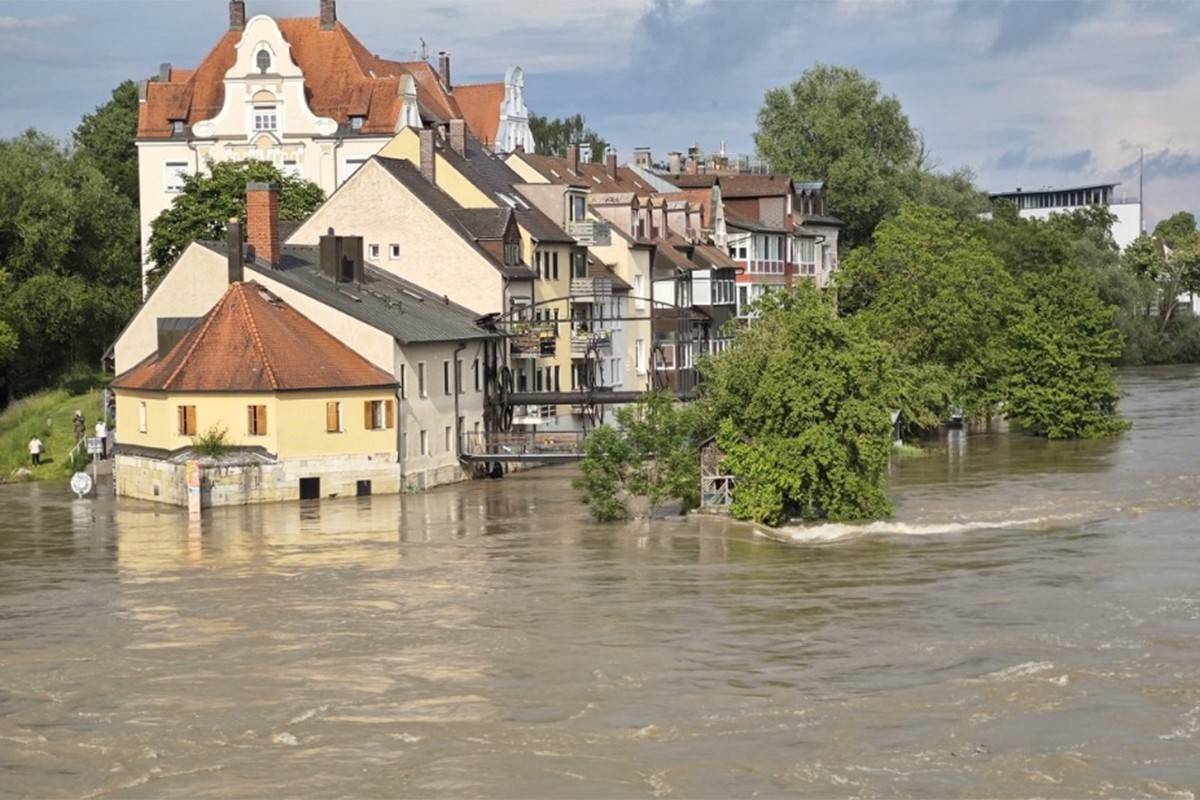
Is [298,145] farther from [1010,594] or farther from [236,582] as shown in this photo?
[1010,594]

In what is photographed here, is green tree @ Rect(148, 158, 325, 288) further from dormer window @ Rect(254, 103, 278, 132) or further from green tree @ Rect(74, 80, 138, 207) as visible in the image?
green tree @ Rect(74, 80, 138, 207)

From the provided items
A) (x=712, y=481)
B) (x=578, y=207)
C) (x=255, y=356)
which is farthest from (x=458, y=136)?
Answer: (x=712, y=481)

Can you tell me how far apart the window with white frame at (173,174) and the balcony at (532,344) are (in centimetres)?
3388

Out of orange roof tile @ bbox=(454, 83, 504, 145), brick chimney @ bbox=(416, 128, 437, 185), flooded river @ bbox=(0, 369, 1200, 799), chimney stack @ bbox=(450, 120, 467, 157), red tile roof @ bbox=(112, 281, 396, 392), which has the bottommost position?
flooded river @ bbox=(0, 369, 1200, 799)

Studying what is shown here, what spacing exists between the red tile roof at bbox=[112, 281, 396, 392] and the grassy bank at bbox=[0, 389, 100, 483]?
7935mm

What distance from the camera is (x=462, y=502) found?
61.6 meters

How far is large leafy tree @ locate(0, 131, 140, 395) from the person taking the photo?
81750 millimetres

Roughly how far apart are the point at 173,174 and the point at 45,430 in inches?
1195

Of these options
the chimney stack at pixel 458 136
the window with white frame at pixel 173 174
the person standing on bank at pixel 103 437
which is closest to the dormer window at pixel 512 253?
the chimney stack at pixel 458 136

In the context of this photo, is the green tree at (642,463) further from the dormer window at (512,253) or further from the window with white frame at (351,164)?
the window with white frame at (351,164)

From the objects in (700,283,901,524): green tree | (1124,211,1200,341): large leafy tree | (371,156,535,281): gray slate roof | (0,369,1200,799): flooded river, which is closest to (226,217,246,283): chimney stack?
(0,369,1200,799): flooded river

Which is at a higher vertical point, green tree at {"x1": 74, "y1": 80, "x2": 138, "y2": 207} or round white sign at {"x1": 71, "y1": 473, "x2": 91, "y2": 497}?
green tree at {"x1": 74, "y1": 80, "x2": 138, "y2": 207}

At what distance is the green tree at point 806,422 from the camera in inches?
2066

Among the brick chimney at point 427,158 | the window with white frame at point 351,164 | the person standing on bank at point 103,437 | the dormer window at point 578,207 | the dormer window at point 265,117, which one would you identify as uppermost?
the dormer window at point 265,117
